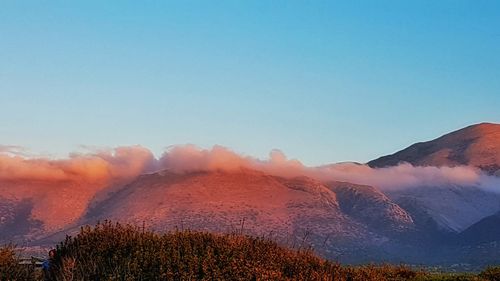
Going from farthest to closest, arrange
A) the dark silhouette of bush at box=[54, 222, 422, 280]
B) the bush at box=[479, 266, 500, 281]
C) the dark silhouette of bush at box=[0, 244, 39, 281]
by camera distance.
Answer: the bush at box=[479, 266, 500, 281] < the dark silhouette of bush at box=[0, 244, 39, 281] < the dark silhouette of bush at box=[54, 222, 422, 280]

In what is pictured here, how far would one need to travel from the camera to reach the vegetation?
14320mm

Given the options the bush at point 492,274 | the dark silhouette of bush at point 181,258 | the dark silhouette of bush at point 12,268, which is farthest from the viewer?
the bush at point 492,274

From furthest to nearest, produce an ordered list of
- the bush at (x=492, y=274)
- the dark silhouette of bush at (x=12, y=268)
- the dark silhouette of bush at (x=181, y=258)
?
1. the bush at (x=492, y=274)
2. the dark silhouette of bush at (x=12, y=268)
3. the dark silhouette of bush at (x=181, y=258)

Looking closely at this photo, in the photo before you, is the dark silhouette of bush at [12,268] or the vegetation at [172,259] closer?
the vegetation at [172,259]

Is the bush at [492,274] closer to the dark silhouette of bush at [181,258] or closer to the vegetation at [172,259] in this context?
the vegetation at [172,259]

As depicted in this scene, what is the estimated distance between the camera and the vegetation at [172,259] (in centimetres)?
1432

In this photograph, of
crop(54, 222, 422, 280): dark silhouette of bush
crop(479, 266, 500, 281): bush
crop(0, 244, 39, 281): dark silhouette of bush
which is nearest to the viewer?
crop(54, 222, 422, 280): dark silhouette of bush

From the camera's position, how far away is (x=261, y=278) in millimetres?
13844

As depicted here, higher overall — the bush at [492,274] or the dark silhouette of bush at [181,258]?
the dark silhouette of bush at [181,258]

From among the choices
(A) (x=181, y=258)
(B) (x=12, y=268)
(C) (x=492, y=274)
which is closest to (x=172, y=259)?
(A) (x=181, y=258)

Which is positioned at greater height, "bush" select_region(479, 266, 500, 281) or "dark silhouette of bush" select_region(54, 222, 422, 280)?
"dark silhouette of bush" select_region(54, 222, 422, 280)

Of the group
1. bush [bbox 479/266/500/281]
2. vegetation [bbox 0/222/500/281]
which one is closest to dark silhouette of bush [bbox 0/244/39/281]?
vegetation [bbox 0/222/500/281]

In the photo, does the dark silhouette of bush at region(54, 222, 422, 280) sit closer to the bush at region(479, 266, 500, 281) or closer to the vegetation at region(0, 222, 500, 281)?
the vegetation at region(0, 222, 500, 281)

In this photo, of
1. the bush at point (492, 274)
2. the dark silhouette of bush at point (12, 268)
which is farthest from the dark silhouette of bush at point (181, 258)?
the bush at point (492, 274)
